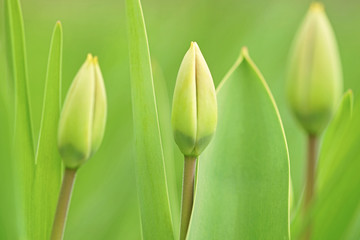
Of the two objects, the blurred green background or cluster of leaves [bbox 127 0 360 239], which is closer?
cluster of leaves [bbox 127 0 360 239]

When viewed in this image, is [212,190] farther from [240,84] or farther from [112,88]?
[112,88]

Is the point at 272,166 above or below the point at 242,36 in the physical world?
below

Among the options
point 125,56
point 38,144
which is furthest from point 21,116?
point 125,56

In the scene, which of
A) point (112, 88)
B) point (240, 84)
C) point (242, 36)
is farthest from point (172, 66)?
point (240, 84)

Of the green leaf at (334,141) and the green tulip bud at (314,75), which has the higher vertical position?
the green tulip bud at (314,75)

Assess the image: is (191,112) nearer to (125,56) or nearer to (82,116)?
(82,116)

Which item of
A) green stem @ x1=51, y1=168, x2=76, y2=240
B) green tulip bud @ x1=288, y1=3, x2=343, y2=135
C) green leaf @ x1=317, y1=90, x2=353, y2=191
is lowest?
green stem @ x1=51, y1=168, x2=76, y2=240
